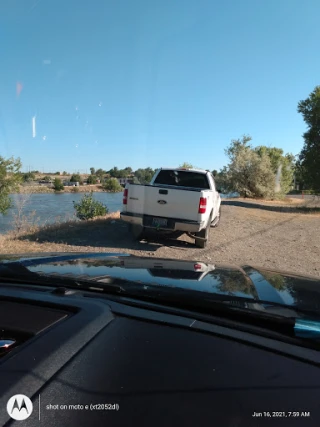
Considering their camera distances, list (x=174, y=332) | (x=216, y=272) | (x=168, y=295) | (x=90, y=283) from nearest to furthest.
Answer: (x=174, y=332) < (x=168, y=295) < (x=90, y=283) < (x=216, y=272)

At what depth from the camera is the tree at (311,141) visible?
27531 mm

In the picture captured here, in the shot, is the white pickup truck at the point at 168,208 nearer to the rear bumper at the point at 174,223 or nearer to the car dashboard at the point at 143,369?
the rear bumper at the point at 174,223

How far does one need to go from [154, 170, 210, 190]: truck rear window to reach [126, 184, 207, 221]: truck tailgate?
204cm

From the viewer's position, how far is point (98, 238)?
417 inches

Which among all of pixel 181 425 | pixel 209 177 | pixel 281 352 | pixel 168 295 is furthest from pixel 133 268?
pixel 209 177

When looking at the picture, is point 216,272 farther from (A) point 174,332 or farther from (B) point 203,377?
(B) point 203,377

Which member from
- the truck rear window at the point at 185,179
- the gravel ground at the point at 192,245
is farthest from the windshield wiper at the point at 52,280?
the truck rear window at the point at 185,179

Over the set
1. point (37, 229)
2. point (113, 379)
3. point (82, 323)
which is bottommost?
point (37, 229)

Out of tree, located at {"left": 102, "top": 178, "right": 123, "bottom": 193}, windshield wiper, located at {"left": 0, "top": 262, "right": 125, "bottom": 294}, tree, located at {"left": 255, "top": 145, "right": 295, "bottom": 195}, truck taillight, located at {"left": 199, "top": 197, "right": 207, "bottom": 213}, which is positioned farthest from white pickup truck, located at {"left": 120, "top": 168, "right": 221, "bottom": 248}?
tree, located at {"left": 255, "top": 145, "right": 295, "bottom": 195}

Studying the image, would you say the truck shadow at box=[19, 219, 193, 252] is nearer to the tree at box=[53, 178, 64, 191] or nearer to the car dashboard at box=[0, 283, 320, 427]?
the car dashboard at box=[0, 283, 320, 427]

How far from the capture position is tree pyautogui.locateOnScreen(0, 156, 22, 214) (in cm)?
→ 2927

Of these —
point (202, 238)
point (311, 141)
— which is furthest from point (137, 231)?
point (311, 141)

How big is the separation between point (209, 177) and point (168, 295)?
9367 millimetres

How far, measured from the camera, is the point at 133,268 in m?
3.08
